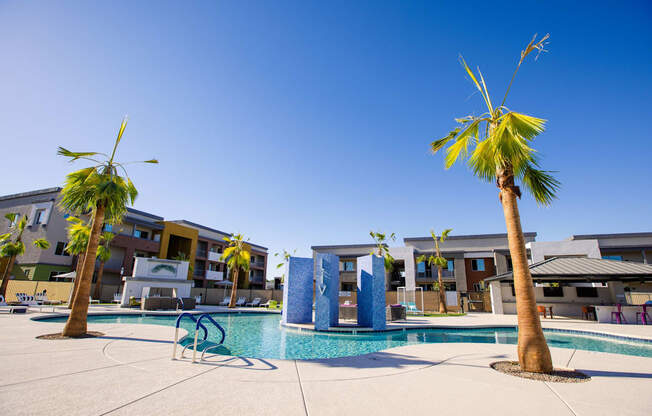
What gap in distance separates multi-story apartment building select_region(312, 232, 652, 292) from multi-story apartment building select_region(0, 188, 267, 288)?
713 inches

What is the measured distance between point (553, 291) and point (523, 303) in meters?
25.5

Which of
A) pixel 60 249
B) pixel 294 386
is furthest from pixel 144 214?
pixel 294 386

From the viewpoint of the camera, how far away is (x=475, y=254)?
1388 inches

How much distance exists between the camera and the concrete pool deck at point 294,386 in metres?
3.61

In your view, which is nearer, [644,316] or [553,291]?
[644,316]

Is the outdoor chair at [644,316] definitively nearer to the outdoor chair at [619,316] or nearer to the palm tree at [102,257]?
the outdoor chair at [619,316]

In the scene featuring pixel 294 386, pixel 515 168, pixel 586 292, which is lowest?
pixel 294 386

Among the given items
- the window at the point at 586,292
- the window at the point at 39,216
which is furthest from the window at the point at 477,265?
the window at the point at 39,216

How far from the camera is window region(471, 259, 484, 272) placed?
35.0 metres

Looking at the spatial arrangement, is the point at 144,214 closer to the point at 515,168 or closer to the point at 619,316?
the point at 515,168

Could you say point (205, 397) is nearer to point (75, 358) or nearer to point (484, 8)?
point (75, 358)

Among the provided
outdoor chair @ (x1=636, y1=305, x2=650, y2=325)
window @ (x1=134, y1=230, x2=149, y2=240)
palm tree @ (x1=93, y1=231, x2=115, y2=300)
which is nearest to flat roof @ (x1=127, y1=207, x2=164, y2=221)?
window @ (x1=134, y1=230, x2=149, y2=240)

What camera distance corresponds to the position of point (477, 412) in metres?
3.57

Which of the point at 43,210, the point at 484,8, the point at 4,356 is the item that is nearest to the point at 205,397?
the point at 4,356
